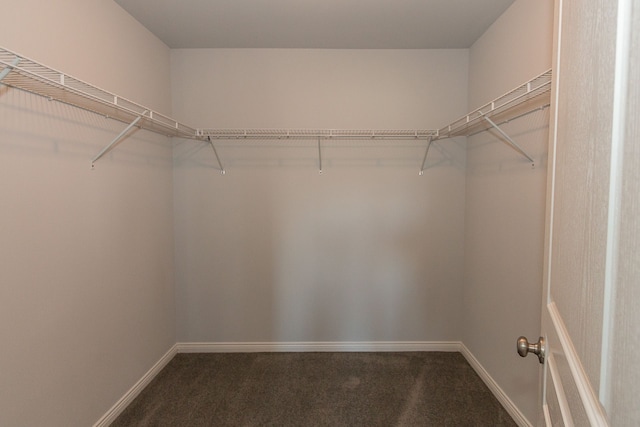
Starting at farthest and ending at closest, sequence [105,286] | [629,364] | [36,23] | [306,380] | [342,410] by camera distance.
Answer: [306,380] < [342,410] < [105,286] < [36,23] < [629,364]

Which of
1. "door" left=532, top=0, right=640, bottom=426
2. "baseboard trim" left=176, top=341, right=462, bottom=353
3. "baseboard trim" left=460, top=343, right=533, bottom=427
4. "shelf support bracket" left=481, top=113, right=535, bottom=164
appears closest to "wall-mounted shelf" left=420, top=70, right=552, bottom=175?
"shelf support bracket" left=481, top=113, right=535, bottom=164

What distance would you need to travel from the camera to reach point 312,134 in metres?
2.59

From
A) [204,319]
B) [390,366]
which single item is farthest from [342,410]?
[204,319]

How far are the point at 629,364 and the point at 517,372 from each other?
1.90 meters

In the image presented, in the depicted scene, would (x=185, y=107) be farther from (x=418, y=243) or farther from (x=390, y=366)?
(x=390, y=366)

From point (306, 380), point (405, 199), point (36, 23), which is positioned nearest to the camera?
point (36, 23)

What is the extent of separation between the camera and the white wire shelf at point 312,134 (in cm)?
250

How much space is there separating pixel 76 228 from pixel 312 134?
1.65m

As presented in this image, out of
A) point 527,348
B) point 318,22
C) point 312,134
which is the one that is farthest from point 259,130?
point 527,348

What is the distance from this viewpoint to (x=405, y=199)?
2709 mm

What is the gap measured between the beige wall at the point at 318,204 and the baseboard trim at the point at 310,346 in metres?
0.05

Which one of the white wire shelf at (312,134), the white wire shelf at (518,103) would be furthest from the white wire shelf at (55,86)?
the white wire shelf at (518,103)

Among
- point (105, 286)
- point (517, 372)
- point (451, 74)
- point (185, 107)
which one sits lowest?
point (517, 372)

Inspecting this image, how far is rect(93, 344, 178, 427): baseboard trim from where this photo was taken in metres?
1.89
